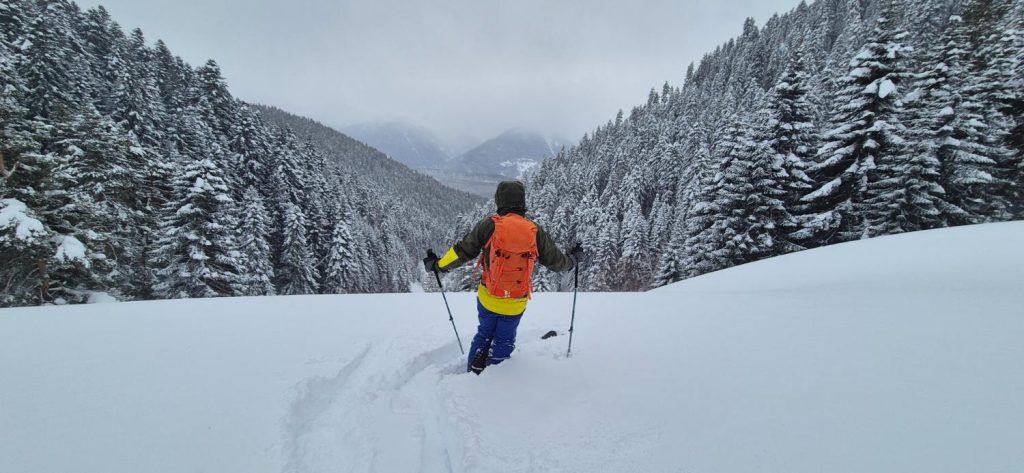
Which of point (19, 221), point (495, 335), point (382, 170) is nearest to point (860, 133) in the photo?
point (495, 335)

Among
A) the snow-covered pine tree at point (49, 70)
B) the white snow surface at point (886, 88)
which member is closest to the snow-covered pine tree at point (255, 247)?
the snow-covered pine tree at point (49, 70)

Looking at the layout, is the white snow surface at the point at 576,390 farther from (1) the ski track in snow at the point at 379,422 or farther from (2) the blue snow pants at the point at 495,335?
(2) the blue snow pants at the point at 495,335

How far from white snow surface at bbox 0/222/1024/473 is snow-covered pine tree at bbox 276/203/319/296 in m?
25.6

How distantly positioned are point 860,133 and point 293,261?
34.4 meters

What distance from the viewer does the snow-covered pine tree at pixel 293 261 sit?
28688mm

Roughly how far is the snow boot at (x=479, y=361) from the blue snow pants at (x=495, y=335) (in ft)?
0.18

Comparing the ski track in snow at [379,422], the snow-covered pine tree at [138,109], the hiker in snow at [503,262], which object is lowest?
the ski track in snow at [379,422]

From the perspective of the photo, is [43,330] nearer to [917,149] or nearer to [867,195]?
[867,195]

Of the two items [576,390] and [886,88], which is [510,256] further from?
[886,88]

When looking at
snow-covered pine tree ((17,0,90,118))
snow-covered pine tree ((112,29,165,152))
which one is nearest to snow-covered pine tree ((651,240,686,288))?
snow-covered pine tree ((112,29,165,152))

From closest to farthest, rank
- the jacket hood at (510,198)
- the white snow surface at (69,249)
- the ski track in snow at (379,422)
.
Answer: the ski track in snow at (379,422)
the jacket hood at (510,198)
the white snow surface at (69,249)

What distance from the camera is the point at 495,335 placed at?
4.26 meters

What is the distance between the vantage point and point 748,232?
17.7m

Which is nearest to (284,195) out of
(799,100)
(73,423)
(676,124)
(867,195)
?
(73,423)
